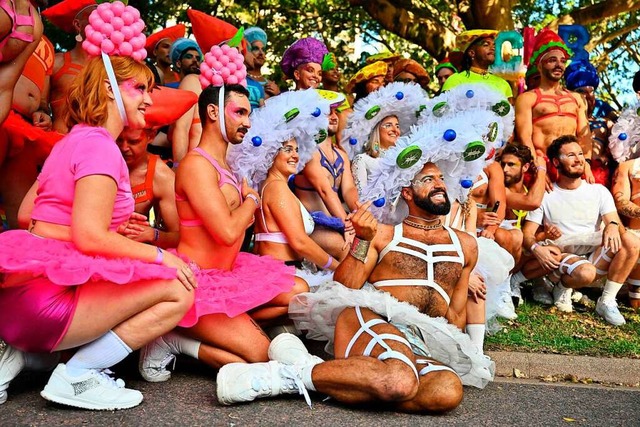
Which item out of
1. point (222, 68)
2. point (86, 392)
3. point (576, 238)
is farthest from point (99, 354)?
point (576, 238)

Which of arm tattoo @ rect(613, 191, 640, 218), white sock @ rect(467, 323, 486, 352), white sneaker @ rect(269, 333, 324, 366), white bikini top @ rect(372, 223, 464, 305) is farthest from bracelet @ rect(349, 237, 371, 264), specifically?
arm tattoo @ rect(613, 191, 640, 218)

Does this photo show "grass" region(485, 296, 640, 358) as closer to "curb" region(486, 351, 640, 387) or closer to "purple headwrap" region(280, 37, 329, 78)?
"curb" region(486, 351, 640, 387)

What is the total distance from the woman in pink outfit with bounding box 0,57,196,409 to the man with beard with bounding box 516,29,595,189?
5.31 metres

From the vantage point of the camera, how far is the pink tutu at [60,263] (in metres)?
3.72

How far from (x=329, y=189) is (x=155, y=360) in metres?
2.48

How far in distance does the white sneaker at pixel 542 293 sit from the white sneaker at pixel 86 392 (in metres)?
4.79

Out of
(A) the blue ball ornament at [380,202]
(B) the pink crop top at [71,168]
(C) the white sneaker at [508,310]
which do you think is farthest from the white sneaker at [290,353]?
(C) the white sneaker at [508,310]

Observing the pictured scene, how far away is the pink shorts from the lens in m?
3.80

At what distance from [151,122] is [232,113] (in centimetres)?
73

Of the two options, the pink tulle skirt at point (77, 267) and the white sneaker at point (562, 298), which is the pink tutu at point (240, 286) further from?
the white sneaker at point (562, 298)

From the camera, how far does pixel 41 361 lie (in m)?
4.20

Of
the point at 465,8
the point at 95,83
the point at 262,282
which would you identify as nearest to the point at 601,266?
the point at 262,282

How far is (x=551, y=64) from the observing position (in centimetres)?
855

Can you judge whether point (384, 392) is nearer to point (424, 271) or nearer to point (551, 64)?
point (424, 271)
